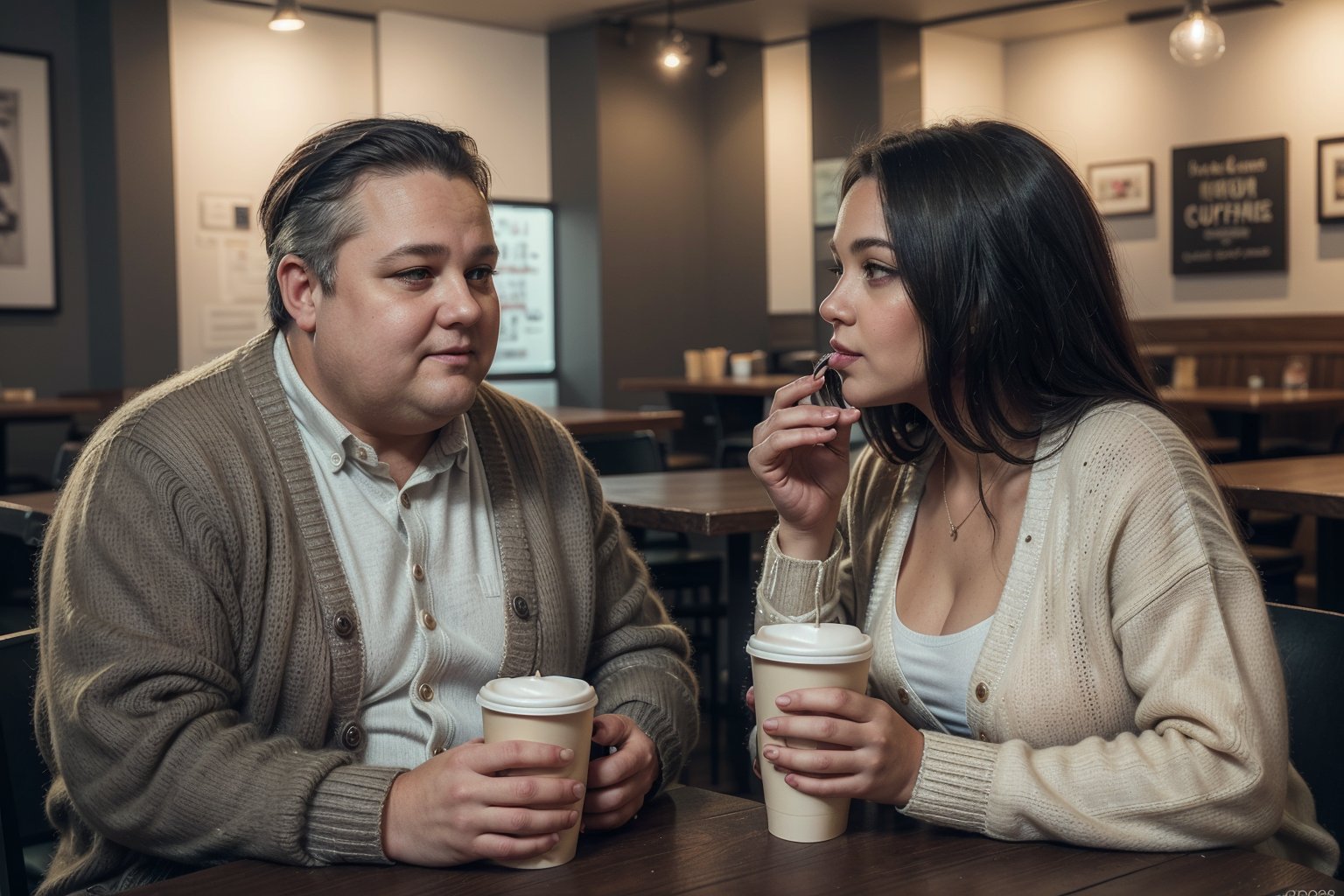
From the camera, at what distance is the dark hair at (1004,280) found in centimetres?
140

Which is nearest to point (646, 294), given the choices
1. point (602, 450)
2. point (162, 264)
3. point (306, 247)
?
point (162, 264)

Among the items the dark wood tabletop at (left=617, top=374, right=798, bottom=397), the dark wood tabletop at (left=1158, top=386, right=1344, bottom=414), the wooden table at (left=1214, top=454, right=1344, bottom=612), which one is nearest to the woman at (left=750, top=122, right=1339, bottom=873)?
the wooden table at (left=1214, top=454, right=1344, bottom=612)

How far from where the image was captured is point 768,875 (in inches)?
41.1

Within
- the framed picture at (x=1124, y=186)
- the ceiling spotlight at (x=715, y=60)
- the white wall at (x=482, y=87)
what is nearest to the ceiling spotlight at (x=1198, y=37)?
the ceiling spotlight at (x=715, y=60)

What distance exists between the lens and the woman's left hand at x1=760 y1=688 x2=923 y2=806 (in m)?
1.08

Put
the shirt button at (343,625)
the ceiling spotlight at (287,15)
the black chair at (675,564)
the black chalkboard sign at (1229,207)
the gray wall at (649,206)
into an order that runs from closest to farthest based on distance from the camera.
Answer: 1. the shirt button at (343,625)
2. the black chair at (675,564)
3. the ceiling spotlight at (287,15)
4. the black chalkboard sign at (1229,207)
5. the gray wall at (649,206)

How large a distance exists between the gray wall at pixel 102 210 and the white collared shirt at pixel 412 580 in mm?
6388

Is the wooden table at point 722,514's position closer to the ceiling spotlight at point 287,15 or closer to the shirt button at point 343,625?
the shirt button at point 343,625

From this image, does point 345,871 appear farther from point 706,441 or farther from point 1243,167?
point 1243,167

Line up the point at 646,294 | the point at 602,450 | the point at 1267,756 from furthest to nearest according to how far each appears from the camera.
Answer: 1. the point at 646,294
2. the point at 602,450
3. the point at 1267,756

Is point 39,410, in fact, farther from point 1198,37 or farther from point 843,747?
point 843,747

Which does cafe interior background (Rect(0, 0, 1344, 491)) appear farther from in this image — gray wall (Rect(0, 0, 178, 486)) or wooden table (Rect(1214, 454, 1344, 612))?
wooden table (Rect(1214, 454, 1344, 612))

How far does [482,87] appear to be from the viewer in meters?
8.66

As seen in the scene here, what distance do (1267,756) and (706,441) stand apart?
22.1 feet
